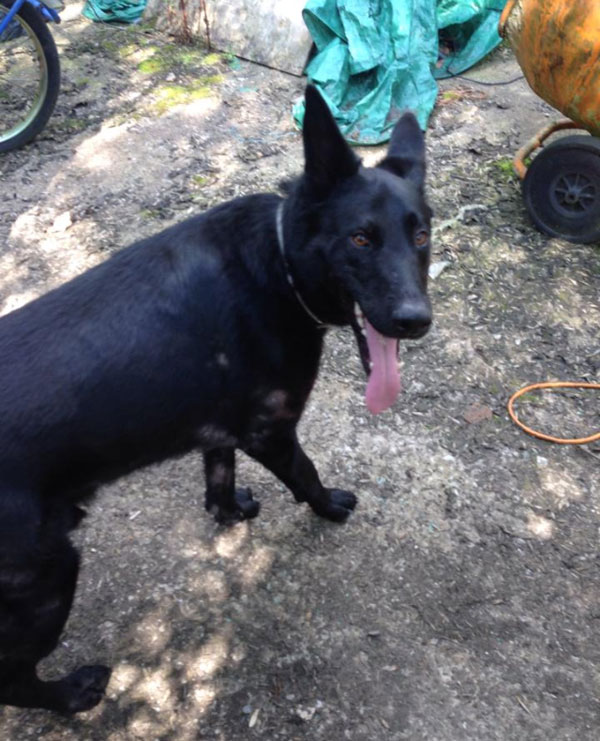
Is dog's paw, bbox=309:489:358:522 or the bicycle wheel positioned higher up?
the bicycle wheel

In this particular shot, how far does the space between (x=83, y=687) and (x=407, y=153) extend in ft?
7.72

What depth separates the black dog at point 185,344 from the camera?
2117mm

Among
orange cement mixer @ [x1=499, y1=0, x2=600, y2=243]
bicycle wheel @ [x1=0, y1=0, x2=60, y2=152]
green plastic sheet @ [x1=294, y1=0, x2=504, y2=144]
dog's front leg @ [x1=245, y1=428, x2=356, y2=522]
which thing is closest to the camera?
dog's front leg @ [x1=245, y1=428, x2=356, y2=522]

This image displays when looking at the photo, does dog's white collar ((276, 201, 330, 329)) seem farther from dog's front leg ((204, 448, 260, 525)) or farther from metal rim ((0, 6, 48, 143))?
metal rim ((0, 6, 48, 143))

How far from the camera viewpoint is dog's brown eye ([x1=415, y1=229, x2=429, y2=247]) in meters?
2.42

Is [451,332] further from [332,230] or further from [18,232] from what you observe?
[18,232]

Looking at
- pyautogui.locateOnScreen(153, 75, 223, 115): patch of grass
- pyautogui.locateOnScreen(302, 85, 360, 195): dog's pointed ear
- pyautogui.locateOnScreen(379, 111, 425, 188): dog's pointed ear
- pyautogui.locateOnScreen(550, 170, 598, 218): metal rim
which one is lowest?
pyautogui.locateOnScreen(153, 75, 223, 115): patch of grass

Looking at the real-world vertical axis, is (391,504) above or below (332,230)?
below

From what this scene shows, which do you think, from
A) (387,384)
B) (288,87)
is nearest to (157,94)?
(288,87)

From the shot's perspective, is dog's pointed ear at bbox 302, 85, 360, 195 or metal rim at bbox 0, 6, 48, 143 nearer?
dog's pointed ear at bbox 302, 85, 360, 195

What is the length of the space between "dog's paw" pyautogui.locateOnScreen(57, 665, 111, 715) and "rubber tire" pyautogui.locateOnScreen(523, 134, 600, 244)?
379 centimetres

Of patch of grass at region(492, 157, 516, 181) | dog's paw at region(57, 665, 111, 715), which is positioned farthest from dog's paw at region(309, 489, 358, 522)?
patch of grass at region(492, 157, 516, 181)

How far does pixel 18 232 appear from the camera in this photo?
16.1 feet

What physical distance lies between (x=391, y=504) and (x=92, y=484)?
158 cm
